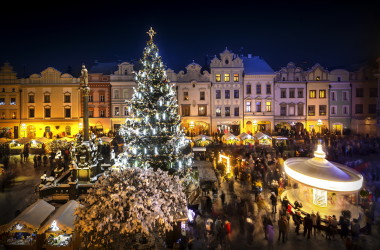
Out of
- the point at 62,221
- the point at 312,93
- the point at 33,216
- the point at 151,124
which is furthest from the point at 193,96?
the point at 62,221

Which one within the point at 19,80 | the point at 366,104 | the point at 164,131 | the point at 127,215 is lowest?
the point at 127,215

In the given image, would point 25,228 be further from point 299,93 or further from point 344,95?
point 344,95

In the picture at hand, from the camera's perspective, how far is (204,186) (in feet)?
55.0

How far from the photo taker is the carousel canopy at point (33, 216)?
9.10 m

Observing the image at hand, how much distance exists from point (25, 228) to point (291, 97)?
38428 millimetres

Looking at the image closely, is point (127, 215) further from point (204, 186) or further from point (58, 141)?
point (58, 141)

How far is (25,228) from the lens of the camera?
30.8ft

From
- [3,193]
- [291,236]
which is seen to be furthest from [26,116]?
[291,236]

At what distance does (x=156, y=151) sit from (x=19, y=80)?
36387mm

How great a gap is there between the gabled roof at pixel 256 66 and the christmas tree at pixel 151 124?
2644 centimetres

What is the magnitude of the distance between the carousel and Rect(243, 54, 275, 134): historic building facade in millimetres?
23118

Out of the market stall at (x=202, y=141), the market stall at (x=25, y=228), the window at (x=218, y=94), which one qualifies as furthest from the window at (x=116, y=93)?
the market stall at (x=25, y=228)

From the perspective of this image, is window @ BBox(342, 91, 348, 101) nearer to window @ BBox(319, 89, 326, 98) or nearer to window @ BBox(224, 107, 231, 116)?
window @ BBox(319, 89, 326, 98)

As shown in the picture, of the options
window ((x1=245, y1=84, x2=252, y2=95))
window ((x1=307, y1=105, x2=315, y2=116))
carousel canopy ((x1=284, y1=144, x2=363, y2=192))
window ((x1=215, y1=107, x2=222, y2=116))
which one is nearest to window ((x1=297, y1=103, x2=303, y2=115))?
window ((x1=307, y1=105, x2=315, y2=116))
